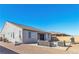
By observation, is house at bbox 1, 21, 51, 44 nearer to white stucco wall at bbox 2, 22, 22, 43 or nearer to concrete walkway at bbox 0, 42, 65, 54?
white stucco wall at bbox 2, 22, 22, 43

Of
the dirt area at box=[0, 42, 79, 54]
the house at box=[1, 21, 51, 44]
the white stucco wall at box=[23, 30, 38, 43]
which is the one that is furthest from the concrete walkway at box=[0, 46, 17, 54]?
the white stucco wall at box=[23, 30, 38, 43]

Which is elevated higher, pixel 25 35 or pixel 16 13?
pixel 16 13

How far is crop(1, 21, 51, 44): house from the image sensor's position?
12008mm

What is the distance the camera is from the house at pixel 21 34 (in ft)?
39.4

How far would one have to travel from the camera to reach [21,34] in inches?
477

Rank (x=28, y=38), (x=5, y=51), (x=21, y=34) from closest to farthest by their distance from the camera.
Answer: (x=5, y=51) → (x=21, y=34) → (x=28, y=38)

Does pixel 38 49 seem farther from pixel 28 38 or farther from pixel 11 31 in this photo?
pixel 11 31

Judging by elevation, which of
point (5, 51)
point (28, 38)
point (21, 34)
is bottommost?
point (5, 51)

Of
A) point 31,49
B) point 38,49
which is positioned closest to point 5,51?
point 31,49
